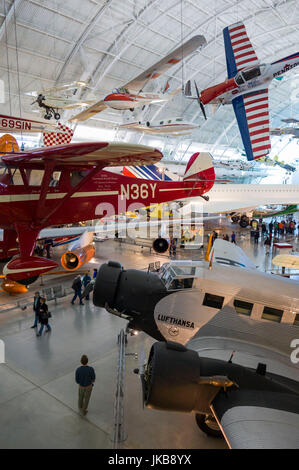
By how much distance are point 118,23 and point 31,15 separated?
5038 mm

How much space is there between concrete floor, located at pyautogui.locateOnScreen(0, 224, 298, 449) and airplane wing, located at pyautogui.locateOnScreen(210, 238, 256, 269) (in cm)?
260

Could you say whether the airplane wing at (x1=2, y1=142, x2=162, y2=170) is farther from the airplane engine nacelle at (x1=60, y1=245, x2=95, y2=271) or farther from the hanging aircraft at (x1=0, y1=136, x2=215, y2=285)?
the airplane engine nacelle at (x1=60, y1=245, x2=95, y2=271)

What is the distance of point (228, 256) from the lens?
286 inches

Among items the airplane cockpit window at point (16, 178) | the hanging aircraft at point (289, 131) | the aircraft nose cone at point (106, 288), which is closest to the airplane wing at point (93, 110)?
the airplane cockpit window at point (16, 178)

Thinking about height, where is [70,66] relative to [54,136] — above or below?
above

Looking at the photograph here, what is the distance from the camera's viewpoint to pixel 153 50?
2131cm

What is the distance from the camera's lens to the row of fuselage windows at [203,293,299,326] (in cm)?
450

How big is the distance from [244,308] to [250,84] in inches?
177

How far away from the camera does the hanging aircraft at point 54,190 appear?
4367mm

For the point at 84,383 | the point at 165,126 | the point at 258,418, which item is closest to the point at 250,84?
the point at 258,418

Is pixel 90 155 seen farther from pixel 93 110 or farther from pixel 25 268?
pixel 93 110

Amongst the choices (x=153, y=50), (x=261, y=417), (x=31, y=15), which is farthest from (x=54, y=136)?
(x=153, y=50)

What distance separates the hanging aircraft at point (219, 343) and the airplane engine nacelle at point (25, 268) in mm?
966
